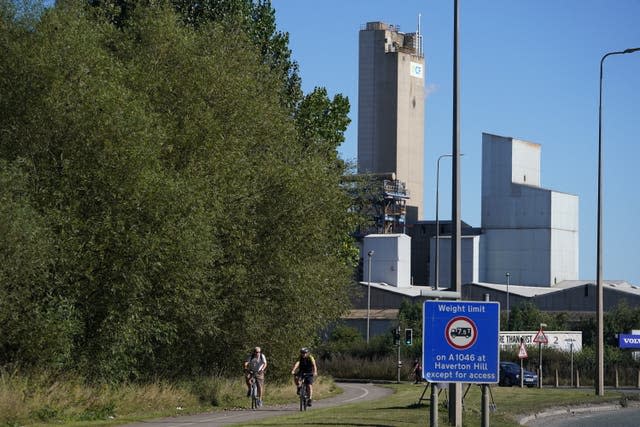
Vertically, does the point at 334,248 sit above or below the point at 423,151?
below

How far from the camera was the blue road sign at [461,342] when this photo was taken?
1566 cm

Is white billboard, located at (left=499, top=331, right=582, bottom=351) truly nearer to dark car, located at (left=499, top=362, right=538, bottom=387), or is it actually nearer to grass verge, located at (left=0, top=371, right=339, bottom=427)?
dark car, located at (left=499, top=362, right=538, bottom=387)

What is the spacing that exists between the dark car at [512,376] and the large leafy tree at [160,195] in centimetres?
2325

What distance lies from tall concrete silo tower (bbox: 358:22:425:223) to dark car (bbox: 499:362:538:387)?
6413cm

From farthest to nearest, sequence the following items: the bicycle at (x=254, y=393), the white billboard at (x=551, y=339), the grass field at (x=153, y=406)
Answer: the white billboard at (x=551, y=339), the bicycle at (x=254, y=393), the grass field at (x=153, y=406)

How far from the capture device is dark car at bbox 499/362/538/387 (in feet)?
195

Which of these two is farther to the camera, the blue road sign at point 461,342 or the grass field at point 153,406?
the grass field at point 153,406

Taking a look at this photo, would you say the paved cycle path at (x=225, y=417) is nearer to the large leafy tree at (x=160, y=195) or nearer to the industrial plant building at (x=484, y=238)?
the large leafy tree at (x=160, y=195)

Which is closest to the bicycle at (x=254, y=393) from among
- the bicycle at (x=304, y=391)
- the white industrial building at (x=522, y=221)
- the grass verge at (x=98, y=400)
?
the grass verge at (x=98, y=400)

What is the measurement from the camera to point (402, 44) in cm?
13300

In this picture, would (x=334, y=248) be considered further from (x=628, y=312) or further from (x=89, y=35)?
(x=628, y=312)

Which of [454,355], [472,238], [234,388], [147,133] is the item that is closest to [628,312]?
[472,238]

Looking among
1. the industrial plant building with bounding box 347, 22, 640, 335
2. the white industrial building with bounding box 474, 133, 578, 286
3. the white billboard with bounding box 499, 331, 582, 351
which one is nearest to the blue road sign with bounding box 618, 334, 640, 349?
the white billboard with bounding box 499, 331, 582, 351

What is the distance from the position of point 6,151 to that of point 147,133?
3.53 metres
